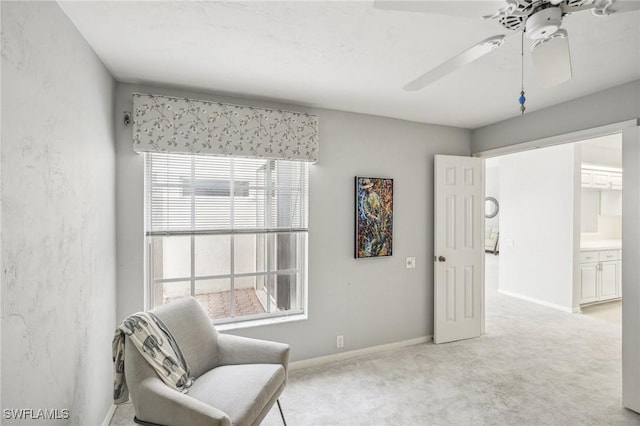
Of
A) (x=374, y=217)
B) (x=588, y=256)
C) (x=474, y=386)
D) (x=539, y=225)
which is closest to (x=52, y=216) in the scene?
(x=374, y=217)

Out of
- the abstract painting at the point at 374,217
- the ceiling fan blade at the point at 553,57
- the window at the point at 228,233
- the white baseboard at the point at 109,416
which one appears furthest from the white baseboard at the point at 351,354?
the ceiling fan blade at the point at 553,57

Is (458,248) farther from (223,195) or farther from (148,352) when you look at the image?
(148,352)

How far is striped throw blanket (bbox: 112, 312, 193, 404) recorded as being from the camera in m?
1.72

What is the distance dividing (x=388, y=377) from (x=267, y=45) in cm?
277

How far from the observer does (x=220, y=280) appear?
9.56 feet

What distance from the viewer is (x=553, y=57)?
1192mm

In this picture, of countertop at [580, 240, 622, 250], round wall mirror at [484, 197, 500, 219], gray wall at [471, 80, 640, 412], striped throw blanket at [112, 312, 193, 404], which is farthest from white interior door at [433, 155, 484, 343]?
round wall mirror at [484, 197, 500, 219]

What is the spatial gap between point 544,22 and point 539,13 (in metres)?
0.04

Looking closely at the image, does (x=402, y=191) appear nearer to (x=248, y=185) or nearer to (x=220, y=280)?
(x=248, y=185)

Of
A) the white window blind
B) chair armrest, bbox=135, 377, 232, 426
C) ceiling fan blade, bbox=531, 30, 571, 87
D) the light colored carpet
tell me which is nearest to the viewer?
ceiling fan blade, bbox=531, 30, 571, 87

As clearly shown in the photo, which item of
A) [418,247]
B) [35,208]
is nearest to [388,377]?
[418,247]

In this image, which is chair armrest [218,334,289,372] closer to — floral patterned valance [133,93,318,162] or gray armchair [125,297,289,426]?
gray armchair [125,297,289,426]

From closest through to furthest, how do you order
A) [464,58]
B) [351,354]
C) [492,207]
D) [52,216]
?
[464,58]
[52,216]
[351,354]
[492,207]

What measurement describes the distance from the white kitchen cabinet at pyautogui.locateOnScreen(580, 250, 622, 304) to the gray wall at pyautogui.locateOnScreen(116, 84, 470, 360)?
115 inches
